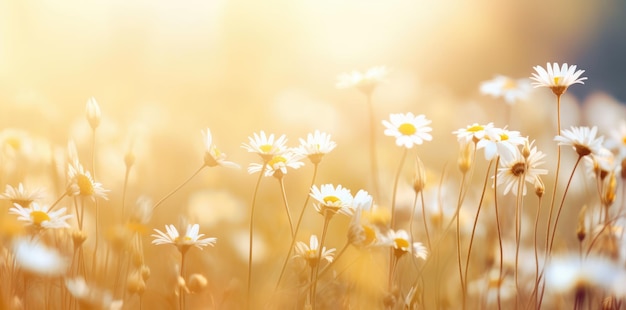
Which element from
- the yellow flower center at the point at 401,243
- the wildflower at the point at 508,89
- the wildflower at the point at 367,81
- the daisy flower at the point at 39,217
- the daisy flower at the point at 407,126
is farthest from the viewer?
the wildflower at the point at 508,89

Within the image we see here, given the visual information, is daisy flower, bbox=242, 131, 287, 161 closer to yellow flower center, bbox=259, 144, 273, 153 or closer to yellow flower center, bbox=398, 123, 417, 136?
yellow flower center, bbox=259, 144, 273, 153

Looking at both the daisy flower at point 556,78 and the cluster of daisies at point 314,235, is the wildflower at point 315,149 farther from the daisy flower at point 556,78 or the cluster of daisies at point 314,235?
the daisy flower at point 556,78

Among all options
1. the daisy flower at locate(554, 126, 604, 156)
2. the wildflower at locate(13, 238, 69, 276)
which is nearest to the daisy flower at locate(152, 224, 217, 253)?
the wildflower at locate(13, 238, 69, 276)

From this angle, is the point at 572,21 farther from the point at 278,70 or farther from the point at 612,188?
the point at 612,188

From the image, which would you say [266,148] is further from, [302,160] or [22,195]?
[302,160]

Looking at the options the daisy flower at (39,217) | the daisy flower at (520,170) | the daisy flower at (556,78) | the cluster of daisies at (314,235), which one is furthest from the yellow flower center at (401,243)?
the daisy flower at (39,217)
